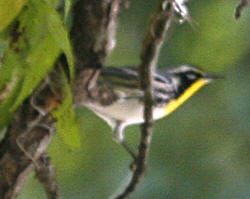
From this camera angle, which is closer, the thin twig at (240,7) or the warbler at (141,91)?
the thin twig at (240,7)

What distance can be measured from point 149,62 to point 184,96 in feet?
4.89

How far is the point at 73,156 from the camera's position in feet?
9.41

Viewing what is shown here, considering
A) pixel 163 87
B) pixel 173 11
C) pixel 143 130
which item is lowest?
pixel 163 87

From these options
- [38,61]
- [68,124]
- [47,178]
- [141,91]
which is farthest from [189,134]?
[38,61]

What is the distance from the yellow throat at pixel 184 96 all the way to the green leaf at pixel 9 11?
160 centimetres

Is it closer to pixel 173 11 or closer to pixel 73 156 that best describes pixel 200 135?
pixel 73 156

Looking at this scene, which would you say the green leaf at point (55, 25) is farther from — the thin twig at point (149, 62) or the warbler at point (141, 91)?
the warbler at point (141, 91)

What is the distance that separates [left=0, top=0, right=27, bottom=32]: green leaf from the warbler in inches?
44.5

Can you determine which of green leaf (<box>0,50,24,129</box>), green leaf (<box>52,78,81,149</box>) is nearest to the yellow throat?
green leaf (<box>52,78,81,149</box>)

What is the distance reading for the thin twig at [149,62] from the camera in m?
1.47

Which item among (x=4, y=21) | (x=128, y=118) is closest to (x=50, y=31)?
(x=4, y=21)

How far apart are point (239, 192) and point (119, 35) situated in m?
0.73

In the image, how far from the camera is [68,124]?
57.0 inches

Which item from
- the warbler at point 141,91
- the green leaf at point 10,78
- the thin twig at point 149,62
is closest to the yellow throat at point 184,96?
the warbler at point 141,91
